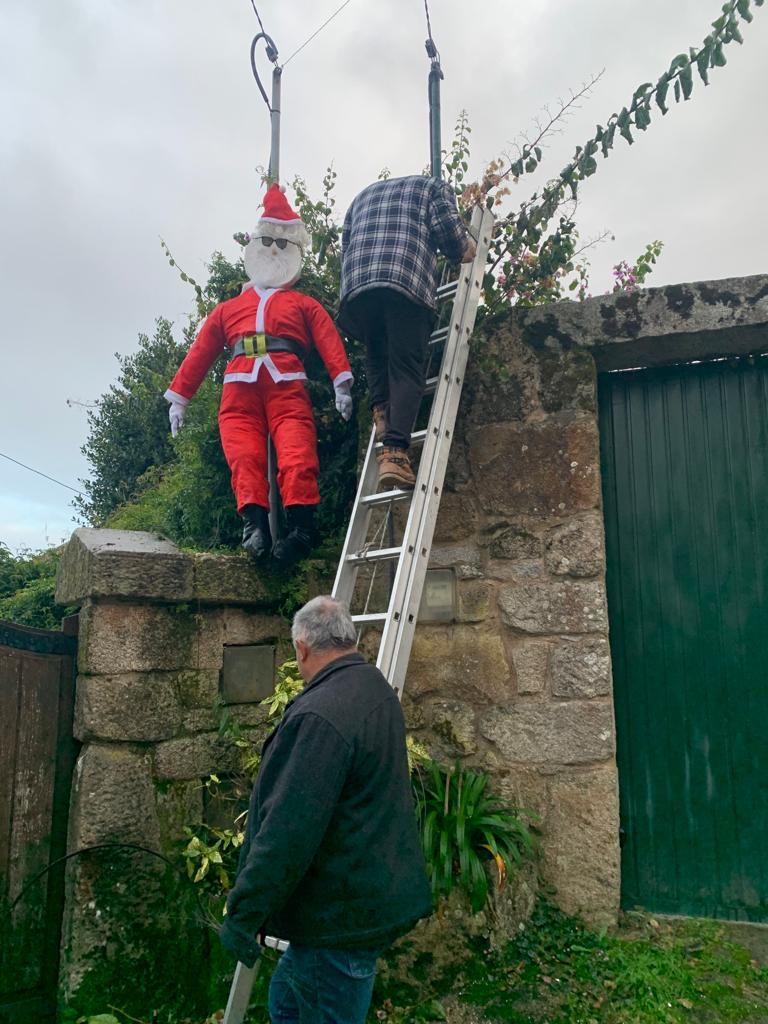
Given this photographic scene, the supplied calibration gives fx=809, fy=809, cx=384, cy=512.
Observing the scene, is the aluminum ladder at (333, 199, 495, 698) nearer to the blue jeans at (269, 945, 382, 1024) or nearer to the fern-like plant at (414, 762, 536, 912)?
the fern-like plant at (414, 762, 536, 912)

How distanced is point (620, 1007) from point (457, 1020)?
21.6 inches

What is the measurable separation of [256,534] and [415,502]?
78 centimetres

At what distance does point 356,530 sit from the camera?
335 centimetres

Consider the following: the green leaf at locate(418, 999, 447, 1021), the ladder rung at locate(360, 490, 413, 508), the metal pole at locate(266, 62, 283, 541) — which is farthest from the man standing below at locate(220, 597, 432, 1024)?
the metal pole at locate(266, 62, 283, 541)

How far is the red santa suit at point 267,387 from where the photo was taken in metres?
3.50

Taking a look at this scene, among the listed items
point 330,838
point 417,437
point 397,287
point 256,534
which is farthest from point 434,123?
point 330,838

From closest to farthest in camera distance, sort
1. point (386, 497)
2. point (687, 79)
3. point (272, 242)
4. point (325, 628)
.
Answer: point (325, 628), point (386, 497), point (687, 79), point (272, 242)

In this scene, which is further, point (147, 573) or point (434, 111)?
point (434, 111)

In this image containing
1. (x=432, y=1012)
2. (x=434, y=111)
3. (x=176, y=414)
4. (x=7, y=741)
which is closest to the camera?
(x=432, y=1012)

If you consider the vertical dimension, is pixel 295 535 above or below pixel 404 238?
below

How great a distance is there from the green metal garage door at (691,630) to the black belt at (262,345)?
147 cm

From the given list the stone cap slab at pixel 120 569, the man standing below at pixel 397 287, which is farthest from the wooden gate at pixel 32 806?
the man standing below at pixel 397 287

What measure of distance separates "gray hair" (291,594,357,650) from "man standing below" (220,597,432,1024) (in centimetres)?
14

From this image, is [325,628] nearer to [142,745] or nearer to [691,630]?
[142,745]
